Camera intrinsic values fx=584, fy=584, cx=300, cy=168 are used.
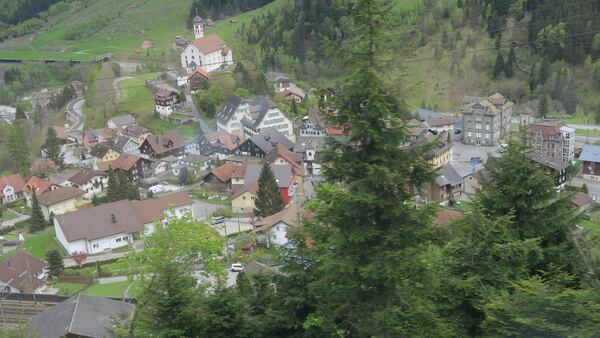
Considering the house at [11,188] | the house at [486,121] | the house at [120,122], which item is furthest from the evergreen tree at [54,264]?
the house at [486,121]

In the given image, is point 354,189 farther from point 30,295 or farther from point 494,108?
point 494,108

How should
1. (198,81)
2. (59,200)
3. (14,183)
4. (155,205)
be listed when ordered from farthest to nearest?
(198,81), (14,183), (59,200), (155,205)

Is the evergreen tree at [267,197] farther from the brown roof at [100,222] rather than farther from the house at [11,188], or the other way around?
the house at [11,188]

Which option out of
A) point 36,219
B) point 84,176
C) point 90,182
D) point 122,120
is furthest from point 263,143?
point 36,219

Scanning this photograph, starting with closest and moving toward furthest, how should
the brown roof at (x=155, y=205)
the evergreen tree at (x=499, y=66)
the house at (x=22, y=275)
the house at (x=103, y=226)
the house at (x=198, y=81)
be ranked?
1. the house at (x=22, y=275)
2. the house at (x=103, y=226)
3. the brown roof at (x=155, y=205)
4. the house at (x=198, y=81)
5. the evergreen tree at (x=499, y=66)

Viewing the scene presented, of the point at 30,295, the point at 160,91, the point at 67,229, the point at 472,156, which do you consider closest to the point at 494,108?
the point at 472,156

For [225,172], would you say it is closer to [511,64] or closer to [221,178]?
[221,178]
